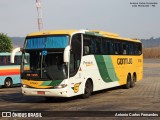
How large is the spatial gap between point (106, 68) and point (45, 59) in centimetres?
531

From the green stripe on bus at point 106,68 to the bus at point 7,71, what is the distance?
878cm

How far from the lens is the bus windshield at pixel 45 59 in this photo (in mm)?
16531

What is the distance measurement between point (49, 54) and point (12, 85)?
1261 cm

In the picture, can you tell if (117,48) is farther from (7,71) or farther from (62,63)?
(7,71)

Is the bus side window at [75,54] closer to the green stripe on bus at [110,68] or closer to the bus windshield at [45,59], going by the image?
the bus windshield at [45,59]

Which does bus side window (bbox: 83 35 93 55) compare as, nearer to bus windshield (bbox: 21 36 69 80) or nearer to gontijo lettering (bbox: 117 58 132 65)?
bus windshield (bbox: 21 36 69 80)

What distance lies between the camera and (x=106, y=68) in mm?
21156

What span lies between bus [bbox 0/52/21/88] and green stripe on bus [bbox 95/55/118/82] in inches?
345

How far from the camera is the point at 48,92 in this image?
16.5 meters

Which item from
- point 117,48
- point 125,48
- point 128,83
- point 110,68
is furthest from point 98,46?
point 128,83

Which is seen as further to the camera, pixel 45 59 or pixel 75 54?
pixel 75 54

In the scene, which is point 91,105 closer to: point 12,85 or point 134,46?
point 134,46

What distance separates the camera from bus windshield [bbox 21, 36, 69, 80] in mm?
16531

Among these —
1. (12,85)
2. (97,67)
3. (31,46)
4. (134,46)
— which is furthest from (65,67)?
(12,85)
